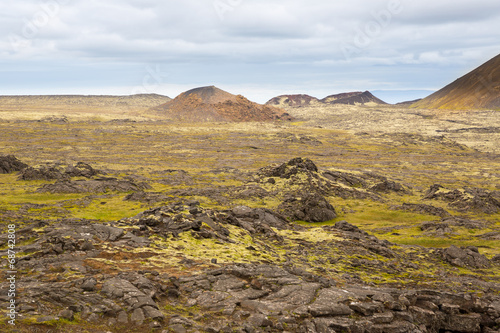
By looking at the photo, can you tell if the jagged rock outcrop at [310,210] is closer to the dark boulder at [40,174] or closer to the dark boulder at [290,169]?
the dark boulder at [290,169]

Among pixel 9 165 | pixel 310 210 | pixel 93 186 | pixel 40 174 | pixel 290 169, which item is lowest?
pixel 93 186

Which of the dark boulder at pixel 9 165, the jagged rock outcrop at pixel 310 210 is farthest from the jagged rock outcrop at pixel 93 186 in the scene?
the jagged rock outcrop at pixel 310 210

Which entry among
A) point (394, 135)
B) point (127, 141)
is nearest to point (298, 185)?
point (127, 141)

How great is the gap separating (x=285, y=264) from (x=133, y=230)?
12361mm

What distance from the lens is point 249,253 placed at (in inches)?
1235

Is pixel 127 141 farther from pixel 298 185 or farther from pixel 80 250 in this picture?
pixel 80 250

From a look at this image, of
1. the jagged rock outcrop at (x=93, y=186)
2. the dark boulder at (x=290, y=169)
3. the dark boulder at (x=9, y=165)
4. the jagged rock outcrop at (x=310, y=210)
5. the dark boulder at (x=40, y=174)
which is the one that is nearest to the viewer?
the jagged rock outcrop at (x=310, y=210)

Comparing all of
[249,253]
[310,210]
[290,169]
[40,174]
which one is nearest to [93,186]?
[40,174]

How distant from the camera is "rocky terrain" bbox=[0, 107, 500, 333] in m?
19.3

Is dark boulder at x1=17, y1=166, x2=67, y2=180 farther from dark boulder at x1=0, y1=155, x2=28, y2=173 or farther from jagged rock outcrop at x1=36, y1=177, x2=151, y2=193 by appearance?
dark boulder at x1=0, y1=155, x2=28, y2=173

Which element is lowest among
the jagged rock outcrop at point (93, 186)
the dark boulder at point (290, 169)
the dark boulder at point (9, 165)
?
the jagged rock outcrop at point (93, 186)

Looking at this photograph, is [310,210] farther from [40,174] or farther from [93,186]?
[40,174]

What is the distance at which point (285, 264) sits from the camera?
30281mm

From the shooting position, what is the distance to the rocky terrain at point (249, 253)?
1927 cm
